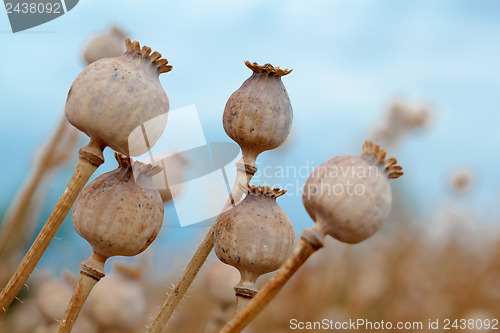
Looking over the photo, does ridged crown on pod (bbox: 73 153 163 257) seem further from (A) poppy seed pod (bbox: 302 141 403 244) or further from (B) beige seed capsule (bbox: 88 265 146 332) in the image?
(B) beige seed capsule (bbox: 88 265 146 332)

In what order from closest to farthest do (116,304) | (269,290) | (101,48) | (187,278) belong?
(269,290) < (187,278) < (116,304) < (101,48)

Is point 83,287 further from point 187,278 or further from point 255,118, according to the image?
point 255,118

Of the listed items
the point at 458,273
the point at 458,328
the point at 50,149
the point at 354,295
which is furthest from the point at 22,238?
the point at 458,273

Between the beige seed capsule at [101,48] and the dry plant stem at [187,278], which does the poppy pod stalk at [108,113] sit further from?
the beige seed capsule at [101,48]

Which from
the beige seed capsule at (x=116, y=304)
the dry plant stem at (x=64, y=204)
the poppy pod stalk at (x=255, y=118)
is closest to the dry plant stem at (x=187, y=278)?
the poppy pod stalk at (x=255, y=118)

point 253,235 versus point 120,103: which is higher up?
point 120,103

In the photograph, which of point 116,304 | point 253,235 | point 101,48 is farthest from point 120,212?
point 101,48
